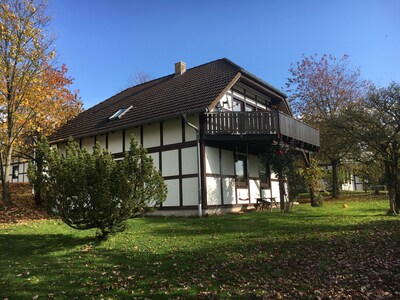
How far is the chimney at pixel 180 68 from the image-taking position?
23.1 metres

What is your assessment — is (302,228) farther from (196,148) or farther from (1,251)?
(1,251)

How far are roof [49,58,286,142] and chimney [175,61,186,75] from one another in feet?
1.34

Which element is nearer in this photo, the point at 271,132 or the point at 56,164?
the point at 56,164

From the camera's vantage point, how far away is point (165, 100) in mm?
18672

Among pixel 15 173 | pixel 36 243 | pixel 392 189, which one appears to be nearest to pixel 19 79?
pixel 36 243

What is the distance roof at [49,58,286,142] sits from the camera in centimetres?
1670

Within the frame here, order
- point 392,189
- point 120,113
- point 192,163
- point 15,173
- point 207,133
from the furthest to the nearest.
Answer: point 15,173, point 120,113, point 192,163, point 207,133, point 392,189

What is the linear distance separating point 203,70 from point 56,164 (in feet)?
44.3

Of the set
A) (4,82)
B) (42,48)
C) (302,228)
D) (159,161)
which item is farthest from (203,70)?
(302,228)

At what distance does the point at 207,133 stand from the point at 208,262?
Answer: 8887mm

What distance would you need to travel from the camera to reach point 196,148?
52.6 feet

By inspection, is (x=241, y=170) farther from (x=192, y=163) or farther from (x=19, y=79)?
(x=19, y=79)

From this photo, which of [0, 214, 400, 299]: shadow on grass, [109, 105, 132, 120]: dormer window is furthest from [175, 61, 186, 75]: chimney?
[0, 214, 400, 299]: shadow on grass

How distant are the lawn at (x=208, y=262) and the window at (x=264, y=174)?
27.3 ft
